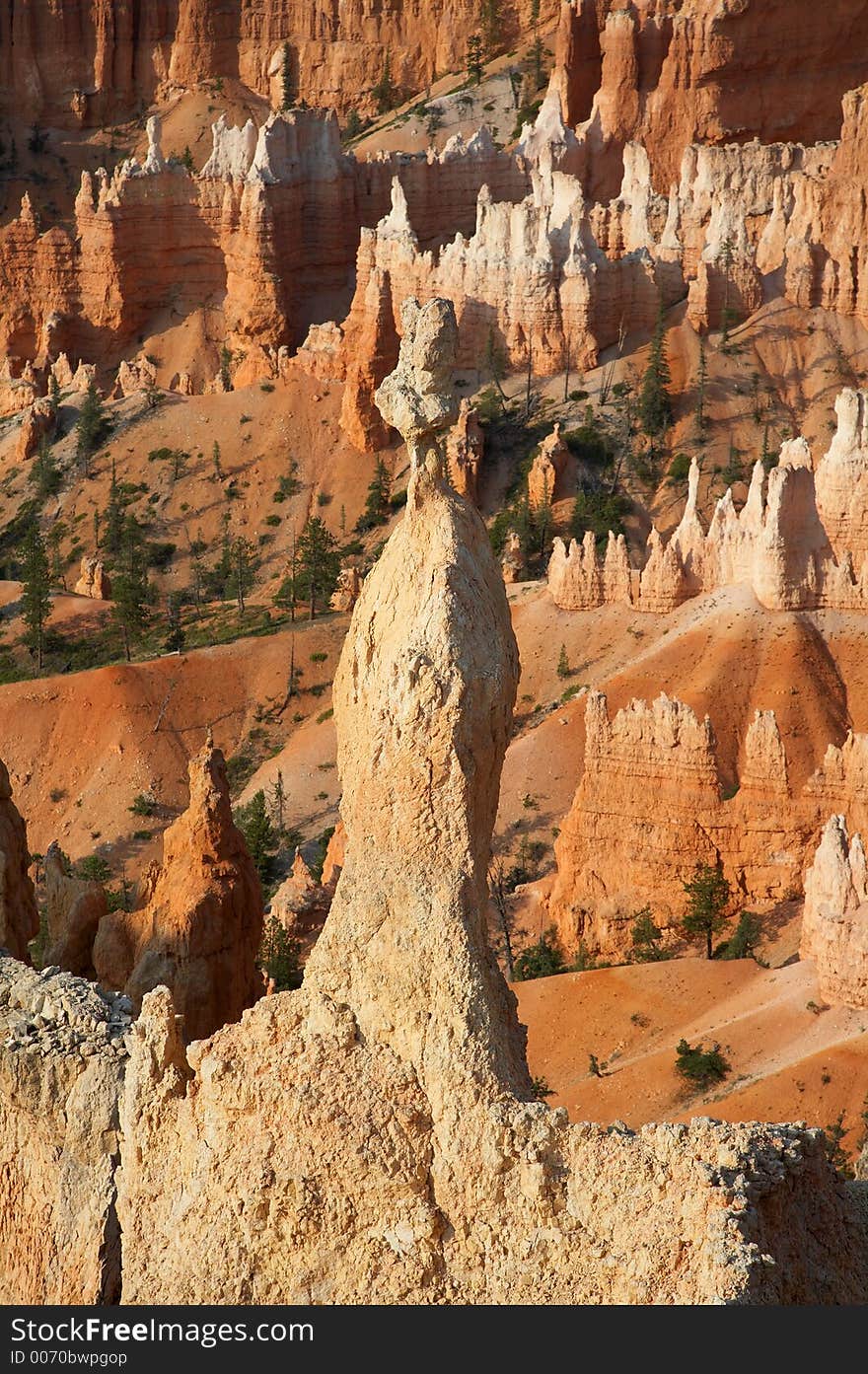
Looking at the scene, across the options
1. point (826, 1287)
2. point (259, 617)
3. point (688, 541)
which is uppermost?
point (826, 1287)

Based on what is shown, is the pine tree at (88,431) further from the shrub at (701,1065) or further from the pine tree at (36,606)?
the shrub at (701,1065)

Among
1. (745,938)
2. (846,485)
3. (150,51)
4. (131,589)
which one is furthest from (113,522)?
(150,51)

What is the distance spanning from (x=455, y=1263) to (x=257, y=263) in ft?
345

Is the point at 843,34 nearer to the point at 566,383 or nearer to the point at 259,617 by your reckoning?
the point at 566,383

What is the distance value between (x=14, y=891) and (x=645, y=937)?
28563 millimetres

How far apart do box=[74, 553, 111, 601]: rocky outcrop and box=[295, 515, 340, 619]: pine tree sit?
24.9 feet

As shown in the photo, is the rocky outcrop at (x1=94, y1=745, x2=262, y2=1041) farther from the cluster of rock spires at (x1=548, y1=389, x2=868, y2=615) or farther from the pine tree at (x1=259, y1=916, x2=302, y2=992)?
the cluster of rock spires at (x1=548, y1=389, x2=868, y2=615)

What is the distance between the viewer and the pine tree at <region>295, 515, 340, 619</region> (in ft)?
322

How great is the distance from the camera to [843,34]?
13100 centimetres

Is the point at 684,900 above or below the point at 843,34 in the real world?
below

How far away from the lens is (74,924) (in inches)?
1565

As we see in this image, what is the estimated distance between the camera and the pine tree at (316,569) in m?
98.1

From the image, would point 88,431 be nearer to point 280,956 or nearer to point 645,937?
point 645,937

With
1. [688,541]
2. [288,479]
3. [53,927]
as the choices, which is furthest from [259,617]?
[53,927]
